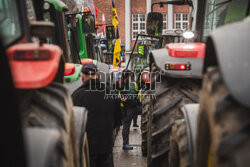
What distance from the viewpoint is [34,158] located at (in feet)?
4.16

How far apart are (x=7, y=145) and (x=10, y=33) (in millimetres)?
939

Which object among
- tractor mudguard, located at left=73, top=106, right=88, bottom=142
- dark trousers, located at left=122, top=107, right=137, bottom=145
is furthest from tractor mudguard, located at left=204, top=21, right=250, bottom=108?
dark trousers, located at left=122, top=107, right=137, bottom=145

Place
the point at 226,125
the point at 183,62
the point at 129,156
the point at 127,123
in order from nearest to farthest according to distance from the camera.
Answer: the point at 226,125, the point at 183,62, the point at 129,156, the point at 127,123

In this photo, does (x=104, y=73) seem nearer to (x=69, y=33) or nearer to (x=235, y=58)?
(x=69, y=33)

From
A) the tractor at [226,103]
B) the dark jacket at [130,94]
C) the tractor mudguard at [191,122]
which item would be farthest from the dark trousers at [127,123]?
the tractor at [226,103]

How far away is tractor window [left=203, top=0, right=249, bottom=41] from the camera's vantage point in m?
2.92

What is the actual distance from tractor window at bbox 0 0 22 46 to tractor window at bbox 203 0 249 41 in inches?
80.0

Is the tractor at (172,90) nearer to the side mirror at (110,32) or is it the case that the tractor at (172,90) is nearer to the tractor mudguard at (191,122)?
the tractor mudguard at (191,122)

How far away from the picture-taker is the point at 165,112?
310cm

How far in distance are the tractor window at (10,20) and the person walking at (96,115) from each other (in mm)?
2108

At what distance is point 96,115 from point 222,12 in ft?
6.94

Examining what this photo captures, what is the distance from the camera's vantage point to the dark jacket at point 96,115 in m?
4.04

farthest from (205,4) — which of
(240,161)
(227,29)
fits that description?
(240,161)

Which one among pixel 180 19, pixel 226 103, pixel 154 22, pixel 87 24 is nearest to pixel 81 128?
pixel 226 103
